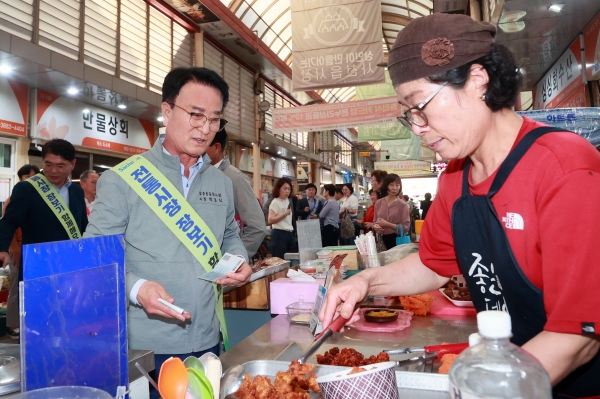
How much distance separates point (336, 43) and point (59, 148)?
13.9ft

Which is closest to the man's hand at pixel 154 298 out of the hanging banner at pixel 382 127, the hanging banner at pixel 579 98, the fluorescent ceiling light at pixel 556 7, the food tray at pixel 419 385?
the food tray at pixel 419 385

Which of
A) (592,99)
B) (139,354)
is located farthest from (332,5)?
(139,354)

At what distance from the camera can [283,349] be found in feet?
5.73

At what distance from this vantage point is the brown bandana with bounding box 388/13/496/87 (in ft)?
3.62

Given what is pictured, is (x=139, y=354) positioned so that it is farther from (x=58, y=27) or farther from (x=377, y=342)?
(x=58, y=27)

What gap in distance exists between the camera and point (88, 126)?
7.27 metres

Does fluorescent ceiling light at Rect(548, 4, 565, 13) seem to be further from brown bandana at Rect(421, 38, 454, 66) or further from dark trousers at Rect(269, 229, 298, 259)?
dark trousers at Rect(269, 229, 298, 259)

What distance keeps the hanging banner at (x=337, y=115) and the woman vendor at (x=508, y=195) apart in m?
5.42

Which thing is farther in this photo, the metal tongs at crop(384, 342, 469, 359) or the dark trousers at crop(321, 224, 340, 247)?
the dark trousers at crop(321, 224, 340, 247)

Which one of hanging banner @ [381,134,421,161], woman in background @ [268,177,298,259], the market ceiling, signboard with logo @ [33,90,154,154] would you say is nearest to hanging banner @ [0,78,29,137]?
signboard with logo @ [33,90,154,154]

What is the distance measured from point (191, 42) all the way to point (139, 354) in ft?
30.1

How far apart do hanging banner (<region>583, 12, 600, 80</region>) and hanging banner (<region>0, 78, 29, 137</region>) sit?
742 cm

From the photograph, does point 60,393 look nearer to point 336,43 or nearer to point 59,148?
point 59,148

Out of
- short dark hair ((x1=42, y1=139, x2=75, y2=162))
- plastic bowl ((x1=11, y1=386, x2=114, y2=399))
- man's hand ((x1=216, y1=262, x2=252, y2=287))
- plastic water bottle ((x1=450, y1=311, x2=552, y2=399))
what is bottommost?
plastic bowl ((x1=11, y1=386, x2=114, y2=399))
